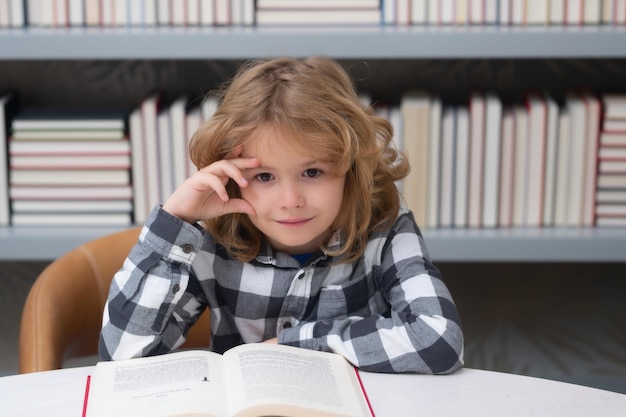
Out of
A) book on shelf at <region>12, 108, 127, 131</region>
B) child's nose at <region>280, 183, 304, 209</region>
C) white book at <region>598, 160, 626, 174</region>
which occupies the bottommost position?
white book at <region>598, 160, 626, 174</region>

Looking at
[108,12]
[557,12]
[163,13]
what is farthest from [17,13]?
[557,12]

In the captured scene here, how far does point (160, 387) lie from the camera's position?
88cm

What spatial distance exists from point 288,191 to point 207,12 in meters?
0.73

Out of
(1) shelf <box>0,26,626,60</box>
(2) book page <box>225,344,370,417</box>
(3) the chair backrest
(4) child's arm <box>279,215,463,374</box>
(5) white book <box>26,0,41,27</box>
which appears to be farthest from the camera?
(5) white book <box>26,0,41,27</box>

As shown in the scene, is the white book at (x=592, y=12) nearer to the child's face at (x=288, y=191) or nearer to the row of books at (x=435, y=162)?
the row of books at (x=435, y=162)

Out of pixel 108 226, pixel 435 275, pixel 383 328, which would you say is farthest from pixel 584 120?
pixel 108 226

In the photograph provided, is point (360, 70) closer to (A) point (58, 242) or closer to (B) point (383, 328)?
(A) point (58, 242)

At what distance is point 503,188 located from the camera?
1.74 m

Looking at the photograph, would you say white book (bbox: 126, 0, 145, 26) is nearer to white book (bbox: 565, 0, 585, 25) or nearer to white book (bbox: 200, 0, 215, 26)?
white book (bbox: 200, 0, 215, 26)

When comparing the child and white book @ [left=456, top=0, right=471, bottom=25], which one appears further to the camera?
white book @ [left=456, top=0, right=471, bottom=25]

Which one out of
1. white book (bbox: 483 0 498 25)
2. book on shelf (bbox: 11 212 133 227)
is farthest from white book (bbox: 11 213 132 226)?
white book (bbox: 483 0 498 25)

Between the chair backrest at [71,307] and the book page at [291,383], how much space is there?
340 millimetres

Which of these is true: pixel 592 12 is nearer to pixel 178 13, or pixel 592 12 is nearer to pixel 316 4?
pixel 316 4

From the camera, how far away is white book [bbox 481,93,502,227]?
5.59 ft
